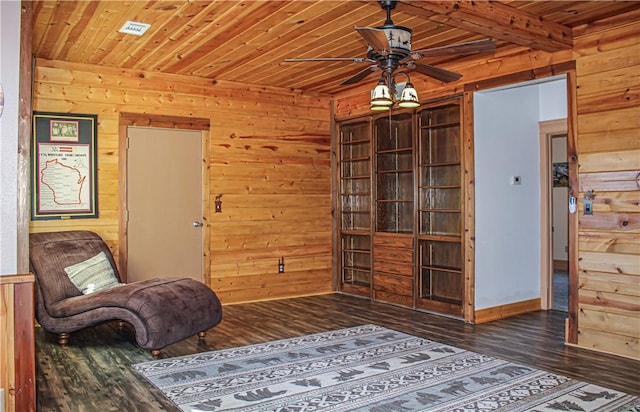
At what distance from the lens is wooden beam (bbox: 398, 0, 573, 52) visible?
11.5ft

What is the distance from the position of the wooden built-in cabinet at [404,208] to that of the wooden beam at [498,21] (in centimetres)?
139

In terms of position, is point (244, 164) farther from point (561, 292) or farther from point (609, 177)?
point (561, 292)

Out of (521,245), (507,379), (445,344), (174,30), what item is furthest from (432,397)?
(174,30)

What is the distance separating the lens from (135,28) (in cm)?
447

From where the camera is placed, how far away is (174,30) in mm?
4555

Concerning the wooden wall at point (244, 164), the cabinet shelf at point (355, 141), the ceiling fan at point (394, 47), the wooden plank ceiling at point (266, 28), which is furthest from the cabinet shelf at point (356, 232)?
the ceiling fan at point (394, 47)

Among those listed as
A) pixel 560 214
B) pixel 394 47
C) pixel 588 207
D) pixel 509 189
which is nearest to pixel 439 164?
pixel 509 189

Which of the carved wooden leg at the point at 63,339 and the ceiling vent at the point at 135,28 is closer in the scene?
the ceiling vent at the point at 135,28

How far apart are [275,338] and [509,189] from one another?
117 inches

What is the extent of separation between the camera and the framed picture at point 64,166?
5.35 meters

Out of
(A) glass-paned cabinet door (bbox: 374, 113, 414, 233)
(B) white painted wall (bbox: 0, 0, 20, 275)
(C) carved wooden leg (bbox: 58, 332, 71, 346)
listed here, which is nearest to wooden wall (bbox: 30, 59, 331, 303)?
(A) glass-paned cabinet door (bbox: 374, 113, 414, 233)

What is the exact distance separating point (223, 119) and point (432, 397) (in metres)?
4.22

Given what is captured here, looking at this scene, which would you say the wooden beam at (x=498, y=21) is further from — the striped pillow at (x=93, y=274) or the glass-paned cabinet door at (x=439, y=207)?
the striped pillow at (x=93, y=274)

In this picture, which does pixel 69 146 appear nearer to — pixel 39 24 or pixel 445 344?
pixel 39 24
